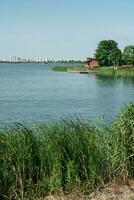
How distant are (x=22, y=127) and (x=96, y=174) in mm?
1659

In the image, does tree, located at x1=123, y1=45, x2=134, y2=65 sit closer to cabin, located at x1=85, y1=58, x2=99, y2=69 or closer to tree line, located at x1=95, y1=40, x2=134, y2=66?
tree line, located at x1=95, y1=40, x2=134, y2=66

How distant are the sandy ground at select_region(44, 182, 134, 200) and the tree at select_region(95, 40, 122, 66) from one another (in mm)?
131378

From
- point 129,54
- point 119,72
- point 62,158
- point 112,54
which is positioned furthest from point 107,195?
point 112,54

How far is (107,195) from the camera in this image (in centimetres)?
799

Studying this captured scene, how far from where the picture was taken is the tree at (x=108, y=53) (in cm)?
13950

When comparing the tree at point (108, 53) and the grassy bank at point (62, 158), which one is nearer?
the grassy bank at point (62, 158)

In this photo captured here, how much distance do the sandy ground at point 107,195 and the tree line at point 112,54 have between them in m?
127

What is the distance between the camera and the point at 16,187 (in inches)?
337

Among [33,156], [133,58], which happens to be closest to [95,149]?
[33,156]

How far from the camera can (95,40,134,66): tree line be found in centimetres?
13475

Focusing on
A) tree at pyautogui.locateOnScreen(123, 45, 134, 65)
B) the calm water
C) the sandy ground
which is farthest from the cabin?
the sandy ground

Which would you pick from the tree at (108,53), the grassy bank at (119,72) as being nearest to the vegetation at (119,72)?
the grassy bank at (119,72)

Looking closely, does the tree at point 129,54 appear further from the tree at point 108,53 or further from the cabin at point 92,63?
the cabin at point 92,63

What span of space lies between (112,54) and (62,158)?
132539mm
